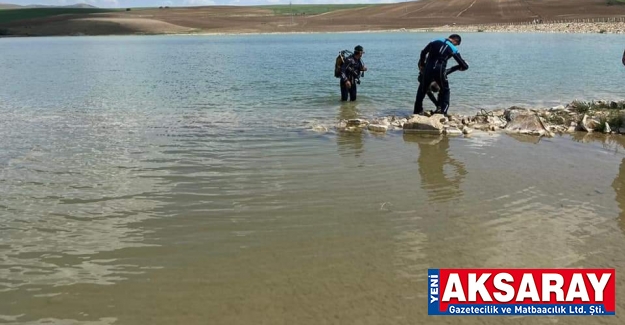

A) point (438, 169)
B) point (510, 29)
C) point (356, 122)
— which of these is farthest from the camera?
point (510, 29)

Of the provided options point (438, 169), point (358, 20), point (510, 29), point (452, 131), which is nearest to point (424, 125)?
point (452, 131)

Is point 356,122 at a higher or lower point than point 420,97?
lower

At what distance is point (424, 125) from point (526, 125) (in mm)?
2298

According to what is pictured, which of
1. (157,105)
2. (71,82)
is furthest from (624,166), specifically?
(71,82)

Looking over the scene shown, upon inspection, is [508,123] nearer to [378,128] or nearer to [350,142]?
[378,128]

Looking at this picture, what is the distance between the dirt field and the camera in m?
100

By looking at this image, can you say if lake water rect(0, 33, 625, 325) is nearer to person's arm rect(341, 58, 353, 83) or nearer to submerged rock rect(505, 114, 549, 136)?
submerged rock rect(505, 114, 549, 136)

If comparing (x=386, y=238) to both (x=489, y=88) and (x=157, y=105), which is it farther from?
(x=489, y=88)

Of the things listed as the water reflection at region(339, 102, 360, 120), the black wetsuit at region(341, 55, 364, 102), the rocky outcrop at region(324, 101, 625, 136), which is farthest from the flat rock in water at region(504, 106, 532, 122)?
the black wetsuit at region(341, 55, 364, 102)

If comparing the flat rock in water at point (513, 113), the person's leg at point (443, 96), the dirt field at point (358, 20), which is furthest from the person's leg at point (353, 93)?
the dirt field at point (358, 20)

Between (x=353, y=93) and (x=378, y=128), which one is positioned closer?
(x=378, y=128)

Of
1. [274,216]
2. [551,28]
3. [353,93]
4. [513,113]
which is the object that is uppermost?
[551,28]

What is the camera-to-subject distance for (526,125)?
11.9 meters

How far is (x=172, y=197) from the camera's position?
7516mm
